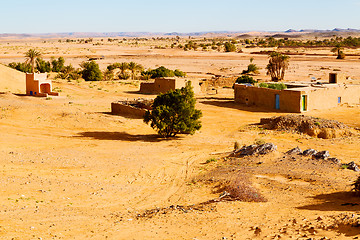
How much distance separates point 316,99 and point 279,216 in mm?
23209

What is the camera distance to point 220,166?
730 inches

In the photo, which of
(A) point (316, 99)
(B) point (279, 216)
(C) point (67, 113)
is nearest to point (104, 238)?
(B) point (279, 216)

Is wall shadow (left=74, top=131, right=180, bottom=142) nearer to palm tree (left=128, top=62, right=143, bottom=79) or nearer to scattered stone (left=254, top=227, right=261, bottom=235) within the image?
scattered stone (left=254, top=227, right=261, bottom=235)

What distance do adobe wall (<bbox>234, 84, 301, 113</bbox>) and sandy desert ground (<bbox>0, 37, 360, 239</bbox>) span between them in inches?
→ 62.8

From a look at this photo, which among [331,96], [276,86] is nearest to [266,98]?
[276,86]

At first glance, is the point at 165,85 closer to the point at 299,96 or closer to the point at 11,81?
the point at 299,96

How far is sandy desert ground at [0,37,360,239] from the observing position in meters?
11.4

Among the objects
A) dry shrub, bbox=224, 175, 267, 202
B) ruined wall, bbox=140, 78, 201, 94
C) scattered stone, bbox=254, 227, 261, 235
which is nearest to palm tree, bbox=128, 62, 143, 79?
ruined wall, bbox=140, 78, 201, 94

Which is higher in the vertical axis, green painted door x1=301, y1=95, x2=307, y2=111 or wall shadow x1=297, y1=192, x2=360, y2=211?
green painted door x1=301, y1=95, x2=307, y2=111

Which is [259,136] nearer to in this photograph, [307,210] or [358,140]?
[358,140]

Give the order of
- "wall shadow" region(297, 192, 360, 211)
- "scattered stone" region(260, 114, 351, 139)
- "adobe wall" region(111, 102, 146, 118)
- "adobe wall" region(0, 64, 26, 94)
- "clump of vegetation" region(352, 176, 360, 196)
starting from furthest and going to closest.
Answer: "adobe wall" region(0, 64, 26, 94) < "adobe wall" region(111, 102, 146, 118) < "scattered stone" region(260, 114, 351, 139) < "clump of vegetation" region(352, 176, 360, 196) < "wall shadow" region(297, 192, 360, 211)

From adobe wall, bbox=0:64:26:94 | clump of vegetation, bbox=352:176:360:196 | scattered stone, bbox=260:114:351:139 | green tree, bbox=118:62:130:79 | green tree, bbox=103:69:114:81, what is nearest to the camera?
clump of vegetation, bbox=352:176:360:196

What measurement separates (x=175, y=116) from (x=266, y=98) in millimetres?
11940

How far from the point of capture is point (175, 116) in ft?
84.4
